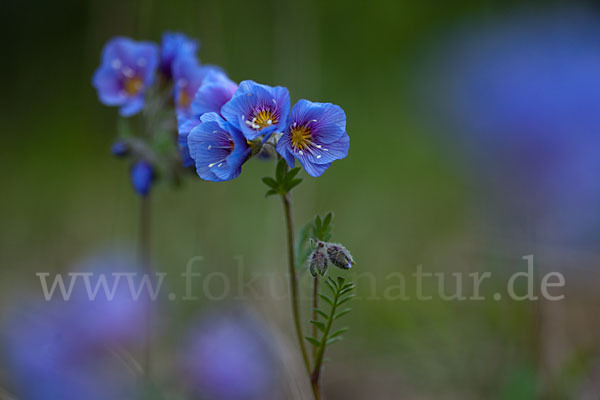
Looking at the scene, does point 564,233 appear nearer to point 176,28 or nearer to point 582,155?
point 582,155

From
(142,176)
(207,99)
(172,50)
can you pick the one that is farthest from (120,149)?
(207,99)

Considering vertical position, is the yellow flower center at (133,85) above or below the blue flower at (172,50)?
below

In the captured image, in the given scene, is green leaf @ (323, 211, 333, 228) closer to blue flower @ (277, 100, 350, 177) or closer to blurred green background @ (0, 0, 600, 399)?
blue flower @ (277, 100, 350, 177)

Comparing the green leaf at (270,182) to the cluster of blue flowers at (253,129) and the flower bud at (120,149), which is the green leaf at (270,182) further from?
the flower bud at (120,149)

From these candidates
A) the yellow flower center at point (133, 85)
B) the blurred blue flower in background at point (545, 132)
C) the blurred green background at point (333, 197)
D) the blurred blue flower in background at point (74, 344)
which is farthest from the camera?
the blurred blue flower in background at point (545, 132)

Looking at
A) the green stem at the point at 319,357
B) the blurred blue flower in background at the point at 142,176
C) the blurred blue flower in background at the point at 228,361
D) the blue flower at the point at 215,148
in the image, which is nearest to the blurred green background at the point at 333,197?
the blurred blue flower in background at the point at 228,361

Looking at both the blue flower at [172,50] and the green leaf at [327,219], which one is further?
the blue flower at [172,50]

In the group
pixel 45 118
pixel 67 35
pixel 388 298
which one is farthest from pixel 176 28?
pixel 388 298
